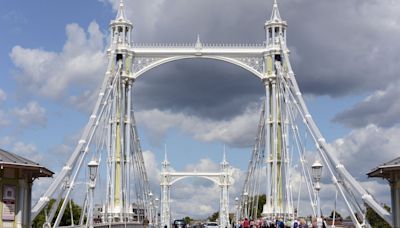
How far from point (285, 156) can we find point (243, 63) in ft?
22.9

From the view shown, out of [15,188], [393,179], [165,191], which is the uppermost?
[165,191]

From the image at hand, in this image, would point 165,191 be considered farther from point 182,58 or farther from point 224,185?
point 182,58

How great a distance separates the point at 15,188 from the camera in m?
21.2

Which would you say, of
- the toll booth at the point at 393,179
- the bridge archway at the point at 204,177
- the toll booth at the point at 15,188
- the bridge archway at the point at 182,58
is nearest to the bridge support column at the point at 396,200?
the toll booth at the point at 393,179

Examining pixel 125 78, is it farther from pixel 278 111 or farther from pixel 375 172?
pixel 375 172

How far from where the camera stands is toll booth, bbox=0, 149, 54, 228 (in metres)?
20.6

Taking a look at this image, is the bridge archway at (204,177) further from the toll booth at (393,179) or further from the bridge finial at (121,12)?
the toll booth at (393,179)

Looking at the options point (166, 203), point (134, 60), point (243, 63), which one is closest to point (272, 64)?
point (243, 63)

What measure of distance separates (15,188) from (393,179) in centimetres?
1139

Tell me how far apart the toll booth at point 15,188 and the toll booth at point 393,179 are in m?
10.2

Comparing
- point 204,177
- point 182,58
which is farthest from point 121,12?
point 204,177

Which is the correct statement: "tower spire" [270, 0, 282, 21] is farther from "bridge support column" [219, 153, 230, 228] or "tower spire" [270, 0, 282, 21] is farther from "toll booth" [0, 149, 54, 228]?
"bridge support column" [219, 153, 230, 228]

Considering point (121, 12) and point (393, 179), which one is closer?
point (393, 179)

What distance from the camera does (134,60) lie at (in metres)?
48.4
